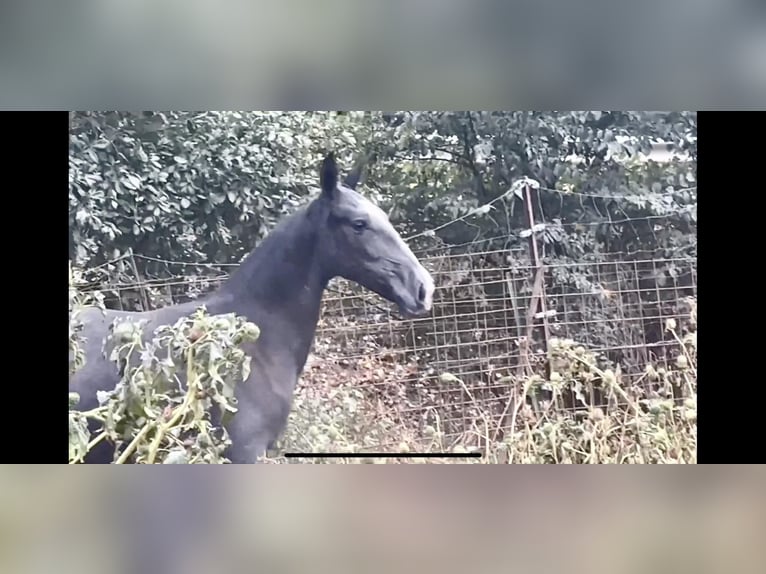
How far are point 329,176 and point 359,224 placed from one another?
0.14 m

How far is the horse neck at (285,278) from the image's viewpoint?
5.90 ft

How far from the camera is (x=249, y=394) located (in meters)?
1.81

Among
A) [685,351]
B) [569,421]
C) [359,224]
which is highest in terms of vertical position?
[359,224]

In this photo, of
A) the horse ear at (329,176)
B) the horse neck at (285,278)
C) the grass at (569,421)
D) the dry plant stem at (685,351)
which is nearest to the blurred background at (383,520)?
the grass at (569,421)

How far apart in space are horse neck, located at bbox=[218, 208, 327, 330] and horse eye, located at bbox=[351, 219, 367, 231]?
11 cm

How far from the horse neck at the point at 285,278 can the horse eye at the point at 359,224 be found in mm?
106

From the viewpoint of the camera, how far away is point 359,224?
1790 millimetres
